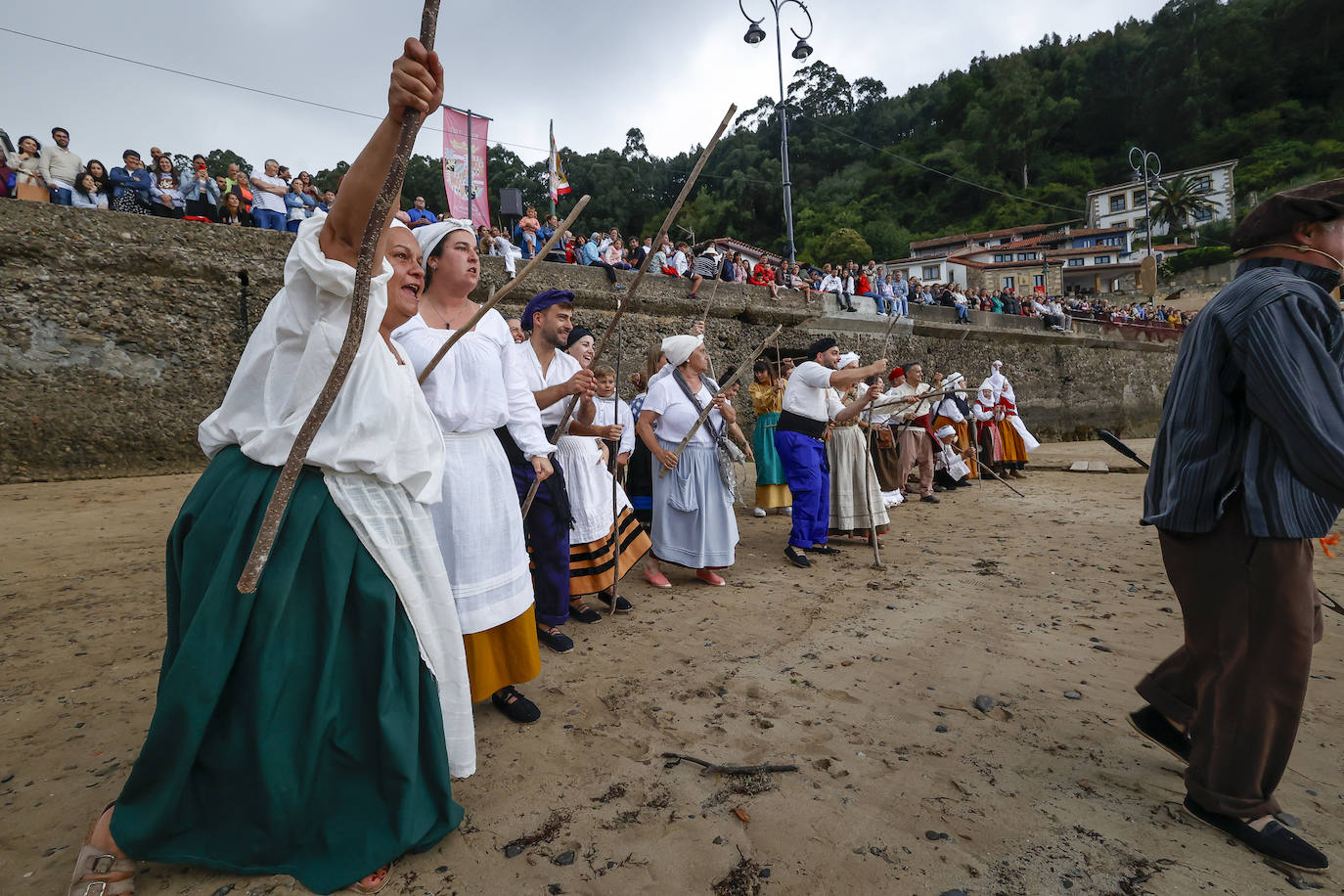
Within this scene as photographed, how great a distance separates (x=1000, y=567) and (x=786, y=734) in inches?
125

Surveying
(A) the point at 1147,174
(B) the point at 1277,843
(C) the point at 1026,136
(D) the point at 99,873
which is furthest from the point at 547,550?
(C) the point at 1026,136

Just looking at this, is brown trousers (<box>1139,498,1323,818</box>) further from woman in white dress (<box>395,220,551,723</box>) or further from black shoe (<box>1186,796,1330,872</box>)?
woman in white dress (<box>395,220,551,723</box>)

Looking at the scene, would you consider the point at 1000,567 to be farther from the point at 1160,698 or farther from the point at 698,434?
the point at 1160,698

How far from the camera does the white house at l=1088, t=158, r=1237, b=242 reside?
44.1m

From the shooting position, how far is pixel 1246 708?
1714 millimetres

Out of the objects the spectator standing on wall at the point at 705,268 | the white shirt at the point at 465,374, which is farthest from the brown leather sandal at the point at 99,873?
the spectator standing on wall at the point at 705,268

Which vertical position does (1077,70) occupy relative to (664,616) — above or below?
above

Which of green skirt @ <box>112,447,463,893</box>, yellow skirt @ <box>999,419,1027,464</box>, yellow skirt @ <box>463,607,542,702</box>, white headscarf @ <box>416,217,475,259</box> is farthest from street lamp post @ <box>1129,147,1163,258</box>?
green skirt @ <box>112,447,463,893</box>

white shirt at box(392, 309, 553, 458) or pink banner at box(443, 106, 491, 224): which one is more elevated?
pink banner at box(443, 106, 491, 224)

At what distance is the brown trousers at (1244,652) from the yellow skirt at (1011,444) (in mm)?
9568

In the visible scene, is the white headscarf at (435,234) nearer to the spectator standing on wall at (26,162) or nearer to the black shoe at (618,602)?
the black shoe at (618,602)

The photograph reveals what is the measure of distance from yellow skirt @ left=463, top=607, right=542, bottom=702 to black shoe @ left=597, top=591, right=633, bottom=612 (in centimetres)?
153

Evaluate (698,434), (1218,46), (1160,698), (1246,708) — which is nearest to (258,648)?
(1246,708)

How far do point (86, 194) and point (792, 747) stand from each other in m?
10.1
